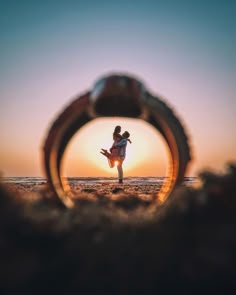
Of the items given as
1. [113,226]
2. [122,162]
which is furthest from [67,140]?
[122,162]

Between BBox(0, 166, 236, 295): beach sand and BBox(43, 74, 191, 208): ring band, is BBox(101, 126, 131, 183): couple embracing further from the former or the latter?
BBox(0, 166, 236, 295): beach sand

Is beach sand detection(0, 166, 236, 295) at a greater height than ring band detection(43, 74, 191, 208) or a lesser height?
lesser

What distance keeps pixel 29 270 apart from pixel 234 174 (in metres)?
2.15

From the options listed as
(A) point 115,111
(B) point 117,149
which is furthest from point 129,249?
(B) point 117,149

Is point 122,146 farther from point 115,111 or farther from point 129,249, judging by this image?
point 129,249

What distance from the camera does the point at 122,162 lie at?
11336mm

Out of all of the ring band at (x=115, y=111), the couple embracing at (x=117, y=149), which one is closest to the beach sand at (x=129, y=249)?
the ring band at (x=115, y=111)

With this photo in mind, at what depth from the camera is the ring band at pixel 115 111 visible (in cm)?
418

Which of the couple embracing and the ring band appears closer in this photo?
the ring band

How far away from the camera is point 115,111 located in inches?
198

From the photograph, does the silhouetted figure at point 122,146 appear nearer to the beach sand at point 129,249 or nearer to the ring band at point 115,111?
the ring band at point 115,111

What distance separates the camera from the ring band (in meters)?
4.18

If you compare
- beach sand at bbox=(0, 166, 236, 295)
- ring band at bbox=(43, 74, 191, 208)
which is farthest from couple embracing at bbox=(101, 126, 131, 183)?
beach sand at bbox=(0, 166, 236, 295)

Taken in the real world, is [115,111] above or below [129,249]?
above
